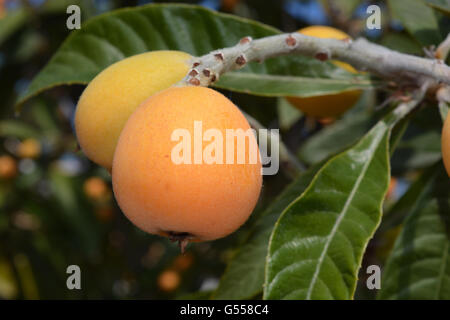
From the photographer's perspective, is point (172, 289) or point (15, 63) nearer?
point (172, 289)

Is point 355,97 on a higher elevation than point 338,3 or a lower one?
lower

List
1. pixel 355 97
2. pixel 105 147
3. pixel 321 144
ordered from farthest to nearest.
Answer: pixel 321 144 < pixel 355 97 < pixel 105 147

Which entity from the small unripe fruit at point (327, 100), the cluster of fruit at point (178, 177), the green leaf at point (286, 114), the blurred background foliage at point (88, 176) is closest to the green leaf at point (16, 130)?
the blurred background foliage at point (88, 176)

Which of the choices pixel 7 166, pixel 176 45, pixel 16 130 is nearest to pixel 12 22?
pixel 16 130

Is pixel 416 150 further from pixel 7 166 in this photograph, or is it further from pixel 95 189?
pixel 7 166

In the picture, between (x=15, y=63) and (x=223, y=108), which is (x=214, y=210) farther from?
(x=15, y=63)

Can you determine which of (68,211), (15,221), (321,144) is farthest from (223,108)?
(15,221)

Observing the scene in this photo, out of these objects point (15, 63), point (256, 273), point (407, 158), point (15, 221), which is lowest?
point (15, 221)

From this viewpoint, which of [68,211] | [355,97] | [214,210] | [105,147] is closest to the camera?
[214,210]
